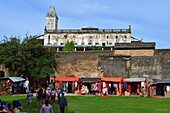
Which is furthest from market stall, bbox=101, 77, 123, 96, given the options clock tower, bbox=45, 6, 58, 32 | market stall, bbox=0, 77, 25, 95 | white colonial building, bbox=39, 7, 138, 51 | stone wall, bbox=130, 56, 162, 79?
clock tower, bbox=45, 6, 58, 32

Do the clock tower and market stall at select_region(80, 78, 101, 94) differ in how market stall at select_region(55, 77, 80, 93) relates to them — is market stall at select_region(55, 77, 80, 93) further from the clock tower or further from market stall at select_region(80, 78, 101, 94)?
the clock tower

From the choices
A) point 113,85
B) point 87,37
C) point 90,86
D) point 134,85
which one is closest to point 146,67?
point 134,85

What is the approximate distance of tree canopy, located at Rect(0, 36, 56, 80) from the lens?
3456 cm

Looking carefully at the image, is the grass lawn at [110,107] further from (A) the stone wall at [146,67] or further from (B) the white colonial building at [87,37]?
(B) the white colonial building at [87,37]

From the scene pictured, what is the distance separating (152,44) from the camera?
1518 inches

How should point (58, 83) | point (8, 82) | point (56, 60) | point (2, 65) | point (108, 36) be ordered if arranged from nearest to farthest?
1. point (8, 82)
2. point (58, 83)
3. point (2, 65)
4. point (56, 60)
5. point (108, 36)

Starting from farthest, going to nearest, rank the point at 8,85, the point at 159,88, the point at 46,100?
the point at 159,88 < the point at 8,85 < the point at 46,100

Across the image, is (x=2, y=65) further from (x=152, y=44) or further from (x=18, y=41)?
(x=152, y=44)

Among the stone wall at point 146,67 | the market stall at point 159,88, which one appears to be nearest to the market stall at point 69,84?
the stone wall at point 146,67

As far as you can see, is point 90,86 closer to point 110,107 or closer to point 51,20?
point 110,107

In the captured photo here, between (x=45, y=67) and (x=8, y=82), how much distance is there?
6.25 meters

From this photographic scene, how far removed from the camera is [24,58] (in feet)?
113

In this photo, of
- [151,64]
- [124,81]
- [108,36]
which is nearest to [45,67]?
[124,81]

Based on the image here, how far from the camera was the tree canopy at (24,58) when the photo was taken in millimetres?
34562
